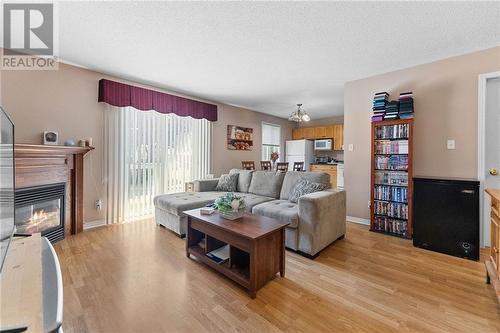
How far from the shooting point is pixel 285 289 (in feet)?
5.88

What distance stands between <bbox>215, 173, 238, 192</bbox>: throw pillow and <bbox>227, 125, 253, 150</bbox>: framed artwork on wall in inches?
57.5

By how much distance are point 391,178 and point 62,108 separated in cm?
475

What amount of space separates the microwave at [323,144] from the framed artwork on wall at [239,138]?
2217 mm

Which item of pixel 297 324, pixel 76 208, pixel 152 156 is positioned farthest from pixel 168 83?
pixel 297 324

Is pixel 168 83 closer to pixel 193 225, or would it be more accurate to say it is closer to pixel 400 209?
pixel 193 225

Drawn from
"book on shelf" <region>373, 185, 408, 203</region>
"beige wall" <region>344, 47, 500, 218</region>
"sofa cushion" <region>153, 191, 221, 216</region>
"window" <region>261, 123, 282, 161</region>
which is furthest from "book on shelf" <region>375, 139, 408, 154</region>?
"window" <region>261, 123, 282, 161</region>

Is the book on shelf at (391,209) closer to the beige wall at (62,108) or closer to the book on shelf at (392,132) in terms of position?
the book on shelf at (392,132)

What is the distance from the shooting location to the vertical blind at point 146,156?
11.4ft

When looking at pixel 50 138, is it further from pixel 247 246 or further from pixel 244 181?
pixel 247 246

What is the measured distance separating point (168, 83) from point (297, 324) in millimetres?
3836

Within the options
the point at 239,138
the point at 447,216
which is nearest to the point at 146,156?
the point at 239,138

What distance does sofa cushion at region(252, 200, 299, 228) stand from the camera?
2385 millimetres

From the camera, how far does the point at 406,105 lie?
2.94 meters

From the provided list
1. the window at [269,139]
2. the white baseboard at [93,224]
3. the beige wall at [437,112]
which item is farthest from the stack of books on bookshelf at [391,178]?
the white baseboard at [93,224]
